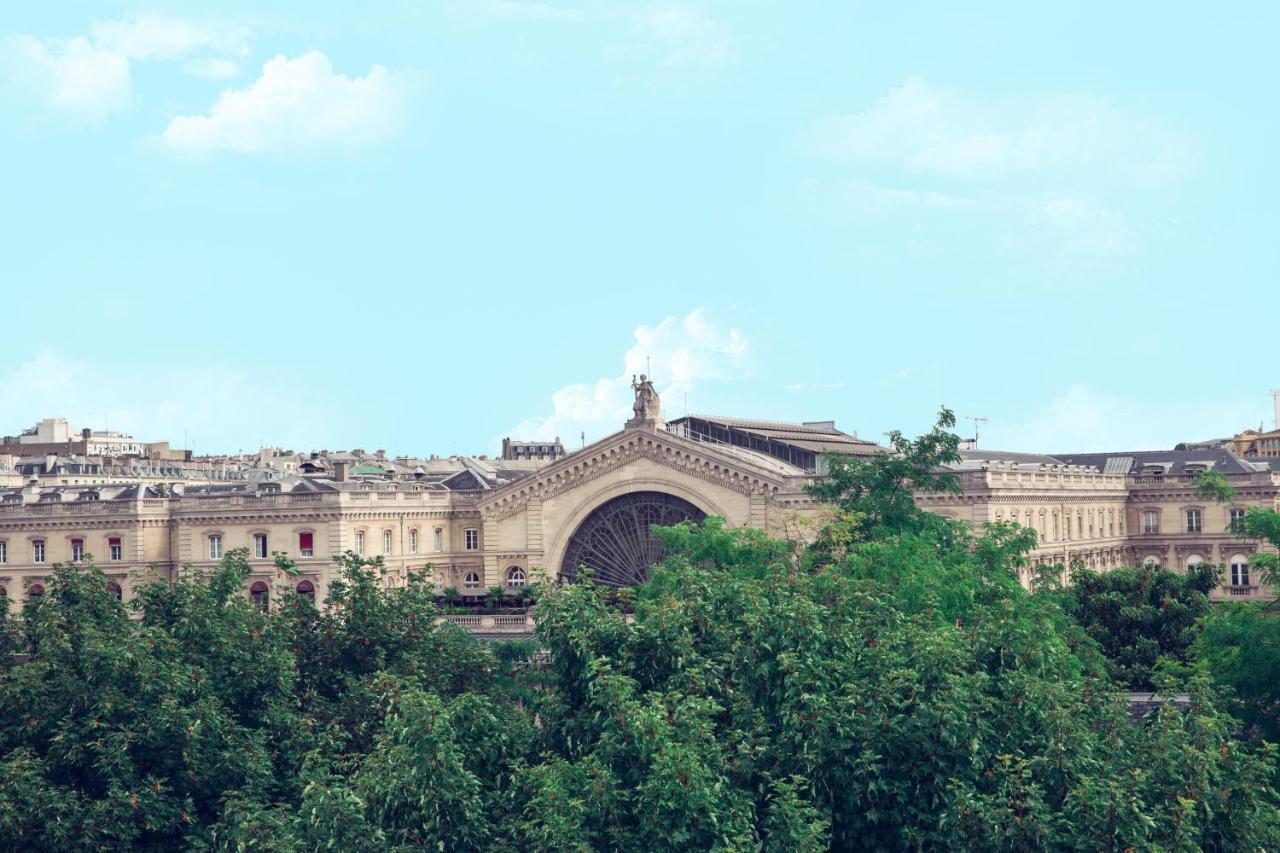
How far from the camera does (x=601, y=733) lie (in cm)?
3516

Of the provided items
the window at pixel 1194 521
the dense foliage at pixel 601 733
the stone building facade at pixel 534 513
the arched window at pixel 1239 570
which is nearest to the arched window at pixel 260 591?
the stone building facade at pixel 534 513

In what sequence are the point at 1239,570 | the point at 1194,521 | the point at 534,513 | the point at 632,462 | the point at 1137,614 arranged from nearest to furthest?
the point at 1137,614, the point at 632,462, the point at 534,513, the point at 1239,570, the point at 1194,521

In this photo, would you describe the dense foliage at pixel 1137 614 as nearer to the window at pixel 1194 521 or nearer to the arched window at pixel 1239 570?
the arched window at pixel 1239 570

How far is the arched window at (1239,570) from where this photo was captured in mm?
96875

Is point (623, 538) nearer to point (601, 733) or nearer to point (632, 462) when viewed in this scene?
point (632, 462)

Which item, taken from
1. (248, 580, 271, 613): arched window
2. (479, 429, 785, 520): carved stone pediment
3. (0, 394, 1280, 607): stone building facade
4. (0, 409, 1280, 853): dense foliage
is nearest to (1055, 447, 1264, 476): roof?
(0, 394, 1280, 607): stone building facade

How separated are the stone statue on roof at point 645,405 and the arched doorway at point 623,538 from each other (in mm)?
3571

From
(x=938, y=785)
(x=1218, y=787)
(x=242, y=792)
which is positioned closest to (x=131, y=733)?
(x=242, y=792)

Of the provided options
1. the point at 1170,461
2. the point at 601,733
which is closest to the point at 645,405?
the point at 1170,461

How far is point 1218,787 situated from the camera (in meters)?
34.2

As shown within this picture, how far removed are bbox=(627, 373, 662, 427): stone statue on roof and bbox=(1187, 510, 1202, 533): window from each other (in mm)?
31431

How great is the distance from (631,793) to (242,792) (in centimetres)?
1142

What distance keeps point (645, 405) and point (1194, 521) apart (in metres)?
32.5

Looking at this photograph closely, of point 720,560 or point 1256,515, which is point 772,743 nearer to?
point 1256,515
